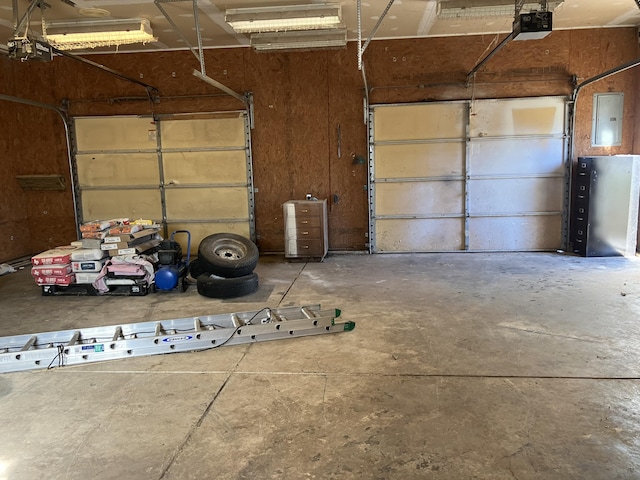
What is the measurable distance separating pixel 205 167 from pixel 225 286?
3393mm

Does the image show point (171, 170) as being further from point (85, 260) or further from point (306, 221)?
point (85, 260)

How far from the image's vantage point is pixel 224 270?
17.7 feet

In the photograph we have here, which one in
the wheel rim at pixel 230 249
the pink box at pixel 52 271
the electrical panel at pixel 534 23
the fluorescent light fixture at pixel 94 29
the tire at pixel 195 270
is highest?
the fluorescent light fixture at pixel 94 29

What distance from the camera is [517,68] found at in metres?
7.32

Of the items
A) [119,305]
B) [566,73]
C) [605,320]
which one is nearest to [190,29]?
[119,305]

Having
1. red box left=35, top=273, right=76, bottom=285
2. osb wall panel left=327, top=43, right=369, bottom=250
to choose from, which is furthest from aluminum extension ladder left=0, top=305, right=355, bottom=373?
osb wall panel left=327, top=43, right=369, bottom=250

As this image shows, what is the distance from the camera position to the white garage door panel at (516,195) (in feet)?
24.5

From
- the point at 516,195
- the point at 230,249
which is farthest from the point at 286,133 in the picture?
the point at 516,195

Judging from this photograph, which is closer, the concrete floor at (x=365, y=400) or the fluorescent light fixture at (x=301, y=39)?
the concrete floor at (x=365, y=400)

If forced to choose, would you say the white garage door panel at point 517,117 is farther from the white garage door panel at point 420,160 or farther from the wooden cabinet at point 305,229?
the wooden cabinet at point 305,229

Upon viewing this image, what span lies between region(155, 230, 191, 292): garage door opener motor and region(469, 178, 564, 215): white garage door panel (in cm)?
457

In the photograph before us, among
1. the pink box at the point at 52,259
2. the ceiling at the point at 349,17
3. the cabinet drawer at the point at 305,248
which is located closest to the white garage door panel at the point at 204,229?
the cabinet drawer at the point at 305,248

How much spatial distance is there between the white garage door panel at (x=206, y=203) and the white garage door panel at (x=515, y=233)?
3825 millimetres

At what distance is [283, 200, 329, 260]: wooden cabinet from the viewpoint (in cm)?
702
